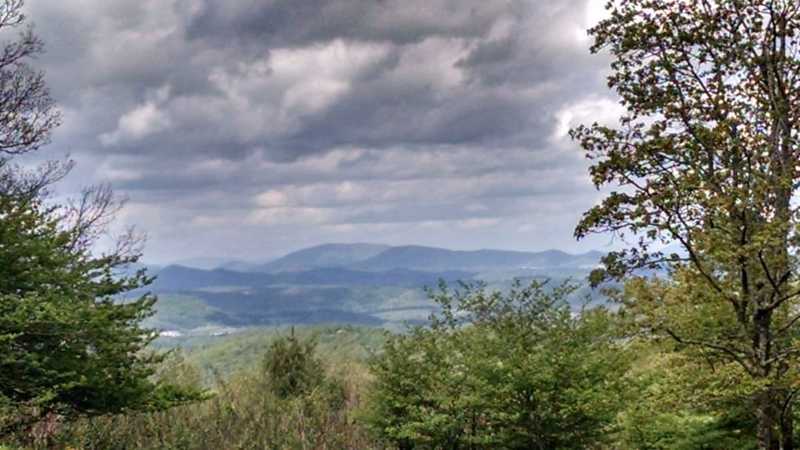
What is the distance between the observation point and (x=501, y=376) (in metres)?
13.3

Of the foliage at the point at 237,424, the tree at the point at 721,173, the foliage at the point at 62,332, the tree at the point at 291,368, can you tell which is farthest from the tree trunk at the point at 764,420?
the tree at the point at 291,368

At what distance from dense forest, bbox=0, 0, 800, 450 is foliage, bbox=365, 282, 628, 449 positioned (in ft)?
0.15

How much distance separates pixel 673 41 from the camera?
10.5 metres

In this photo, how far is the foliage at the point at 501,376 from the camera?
1327 centimetres

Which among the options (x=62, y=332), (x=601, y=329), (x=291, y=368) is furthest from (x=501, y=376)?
(x=291, y=368)

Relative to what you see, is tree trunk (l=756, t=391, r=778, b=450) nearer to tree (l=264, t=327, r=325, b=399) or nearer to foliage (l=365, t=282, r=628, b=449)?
foliage (l=365, t=282, r=628, b=449)

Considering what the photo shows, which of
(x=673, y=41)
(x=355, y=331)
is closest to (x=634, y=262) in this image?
(x=673, y=41)

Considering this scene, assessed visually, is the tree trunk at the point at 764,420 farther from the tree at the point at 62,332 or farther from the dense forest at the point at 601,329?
the tree at the point at 62,332

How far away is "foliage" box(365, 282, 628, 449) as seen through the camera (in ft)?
43.5

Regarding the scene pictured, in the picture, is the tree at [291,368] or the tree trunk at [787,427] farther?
the tree at [291,368]

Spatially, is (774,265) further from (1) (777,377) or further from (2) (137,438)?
(2) (137,438)

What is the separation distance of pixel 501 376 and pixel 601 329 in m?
2.50

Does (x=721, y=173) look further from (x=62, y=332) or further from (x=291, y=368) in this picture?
(x=291, y=368)

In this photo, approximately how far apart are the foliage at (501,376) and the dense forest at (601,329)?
0.05 meters
